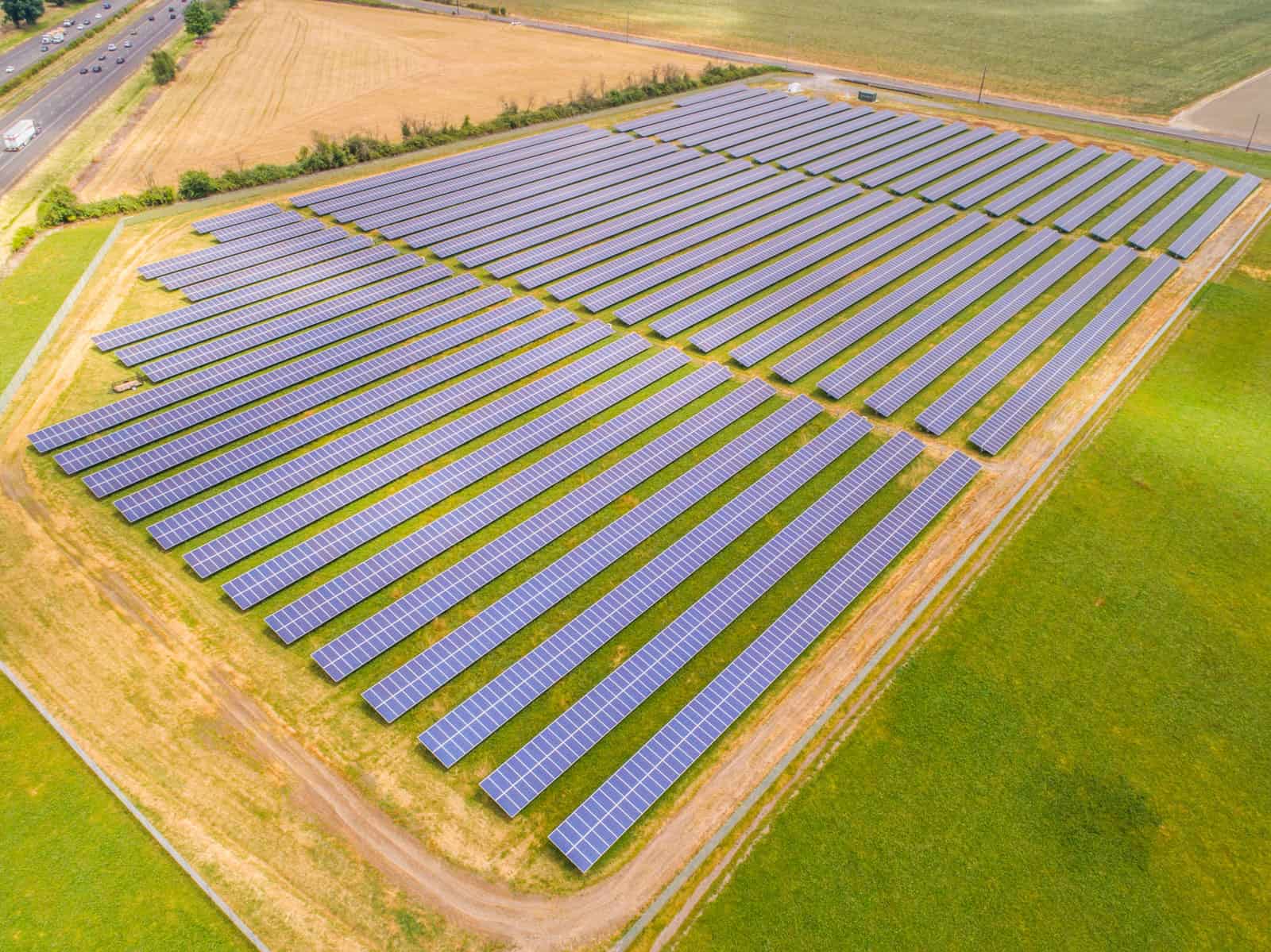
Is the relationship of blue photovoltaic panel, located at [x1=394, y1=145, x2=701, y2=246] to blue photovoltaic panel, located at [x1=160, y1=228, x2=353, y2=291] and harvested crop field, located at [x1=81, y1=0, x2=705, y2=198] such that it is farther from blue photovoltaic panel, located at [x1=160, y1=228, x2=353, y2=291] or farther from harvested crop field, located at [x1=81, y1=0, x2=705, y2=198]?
harvested crop field, located at [x1=81, y1=0, x2=705, y2=198]

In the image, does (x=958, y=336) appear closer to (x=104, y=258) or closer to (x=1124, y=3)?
(x=104, y=258)

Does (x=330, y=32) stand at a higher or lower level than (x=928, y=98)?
higher

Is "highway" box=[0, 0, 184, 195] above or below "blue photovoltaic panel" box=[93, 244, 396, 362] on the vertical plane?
above

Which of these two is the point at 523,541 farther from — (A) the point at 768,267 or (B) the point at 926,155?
(B) the point at 926,155

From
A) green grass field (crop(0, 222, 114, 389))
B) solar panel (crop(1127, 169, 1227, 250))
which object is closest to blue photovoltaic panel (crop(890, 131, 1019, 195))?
solar panel (crop(1127, 169, 1227, 250))

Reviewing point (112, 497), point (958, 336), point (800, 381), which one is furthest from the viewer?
point (958, 336)

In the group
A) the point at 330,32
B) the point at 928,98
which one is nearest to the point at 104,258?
the point at 330,32
